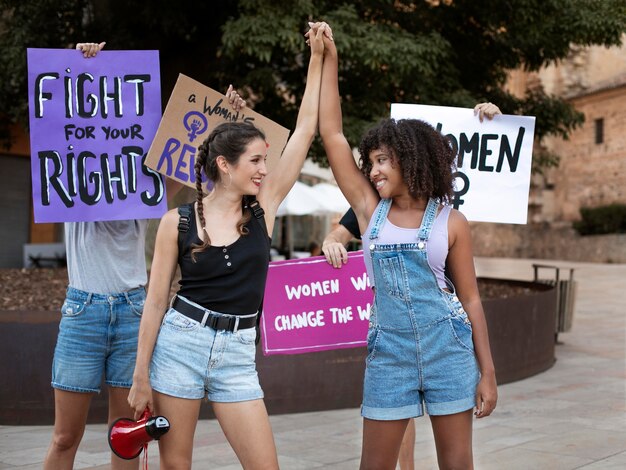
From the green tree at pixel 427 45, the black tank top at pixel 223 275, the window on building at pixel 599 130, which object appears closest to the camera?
the black tank top at pixel 223 275

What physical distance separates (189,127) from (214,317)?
176cm

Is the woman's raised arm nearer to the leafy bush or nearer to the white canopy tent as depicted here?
the white canopy tent

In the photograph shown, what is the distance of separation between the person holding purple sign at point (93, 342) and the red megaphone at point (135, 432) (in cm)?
67

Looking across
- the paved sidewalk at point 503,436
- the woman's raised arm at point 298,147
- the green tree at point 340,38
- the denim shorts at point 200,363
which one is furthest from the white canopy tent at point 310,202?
the denim shorts at point 200,363

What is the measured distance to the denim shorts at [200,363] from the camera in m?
3.29

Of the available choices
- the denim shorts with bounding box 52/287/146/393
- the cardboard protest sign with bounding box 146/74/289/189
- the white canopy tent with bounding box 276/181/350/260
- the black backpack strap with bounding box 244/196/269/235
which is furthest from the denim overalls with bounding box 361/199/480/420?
the white canopy tent with bounding box 276/181/350/260

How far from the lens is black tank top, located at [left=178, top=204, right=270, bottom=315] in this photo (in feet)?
10.9

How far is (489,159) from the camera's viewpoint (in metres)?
4.99

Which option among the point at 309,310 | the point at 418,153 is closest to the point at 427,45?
the point at 309,310

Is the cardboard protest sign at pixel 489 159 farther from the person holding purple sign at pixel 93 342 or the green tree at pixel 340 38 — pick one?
the green tree at pixel 340 38

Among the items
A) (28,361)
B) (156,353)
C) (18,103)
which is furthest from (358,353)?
(18,103)

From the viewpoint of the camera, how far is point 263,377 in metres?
7.23

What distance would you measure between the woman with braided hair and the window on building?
138 feet

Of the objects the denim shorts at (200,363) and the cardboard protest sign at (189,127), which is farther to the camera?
the cardboard protest sign at (189,127)
